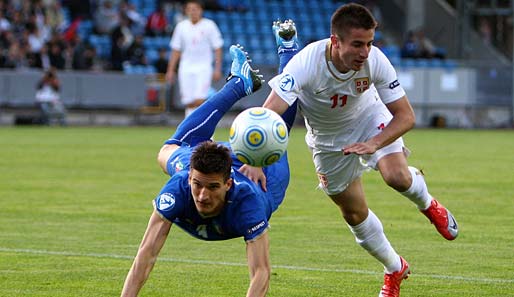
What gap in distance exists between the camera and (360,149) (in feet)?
24.8

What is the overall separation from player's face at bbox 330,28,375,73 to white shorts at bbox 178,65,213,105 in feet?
47.4

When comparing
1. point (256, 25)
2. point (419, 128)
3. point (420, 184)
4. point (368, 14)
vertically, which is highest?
point (368, 14)

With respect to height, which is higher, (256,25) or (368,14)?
(368,14)

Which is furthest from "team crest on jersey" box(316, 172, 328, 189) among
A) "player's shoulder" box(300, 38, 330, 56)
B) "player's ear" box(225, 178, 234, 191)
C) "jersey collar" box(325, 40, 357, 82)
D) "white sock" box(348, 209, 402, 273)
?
"player's ear" box(225, 178, 234, 191)

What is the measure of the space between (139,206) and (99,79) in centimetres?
1828

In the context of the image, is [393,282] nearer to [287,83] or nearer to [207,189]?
[287,83]

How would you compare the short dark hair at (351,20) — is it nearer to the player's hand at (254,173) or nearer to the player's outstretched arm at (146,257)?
the player's hand at (254,173)

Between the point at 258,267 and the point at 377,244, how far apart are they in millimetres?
2026

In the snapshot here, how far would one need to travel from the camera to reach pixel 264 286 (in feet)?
21.8

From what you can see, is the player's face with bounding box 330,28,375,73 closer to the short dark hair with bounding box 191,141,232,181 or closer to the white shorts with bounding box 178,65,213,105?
the short dark hair with bounding box 191,141,232,181

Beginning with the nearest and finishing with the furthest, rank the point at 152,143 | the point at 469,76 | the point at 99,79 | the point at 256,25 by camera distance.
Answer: the point at 152,143
the point at 99,79
the point at 469,76
the point at 256,25

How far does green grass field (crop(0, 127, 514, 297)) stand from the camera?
886 cm

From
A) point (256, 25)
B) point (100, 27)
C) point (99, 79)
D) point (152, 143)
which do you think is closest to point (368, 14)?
point (152, 143)

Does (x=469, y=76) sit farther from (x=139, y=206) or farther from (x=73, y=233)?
(x=73, y=233)
